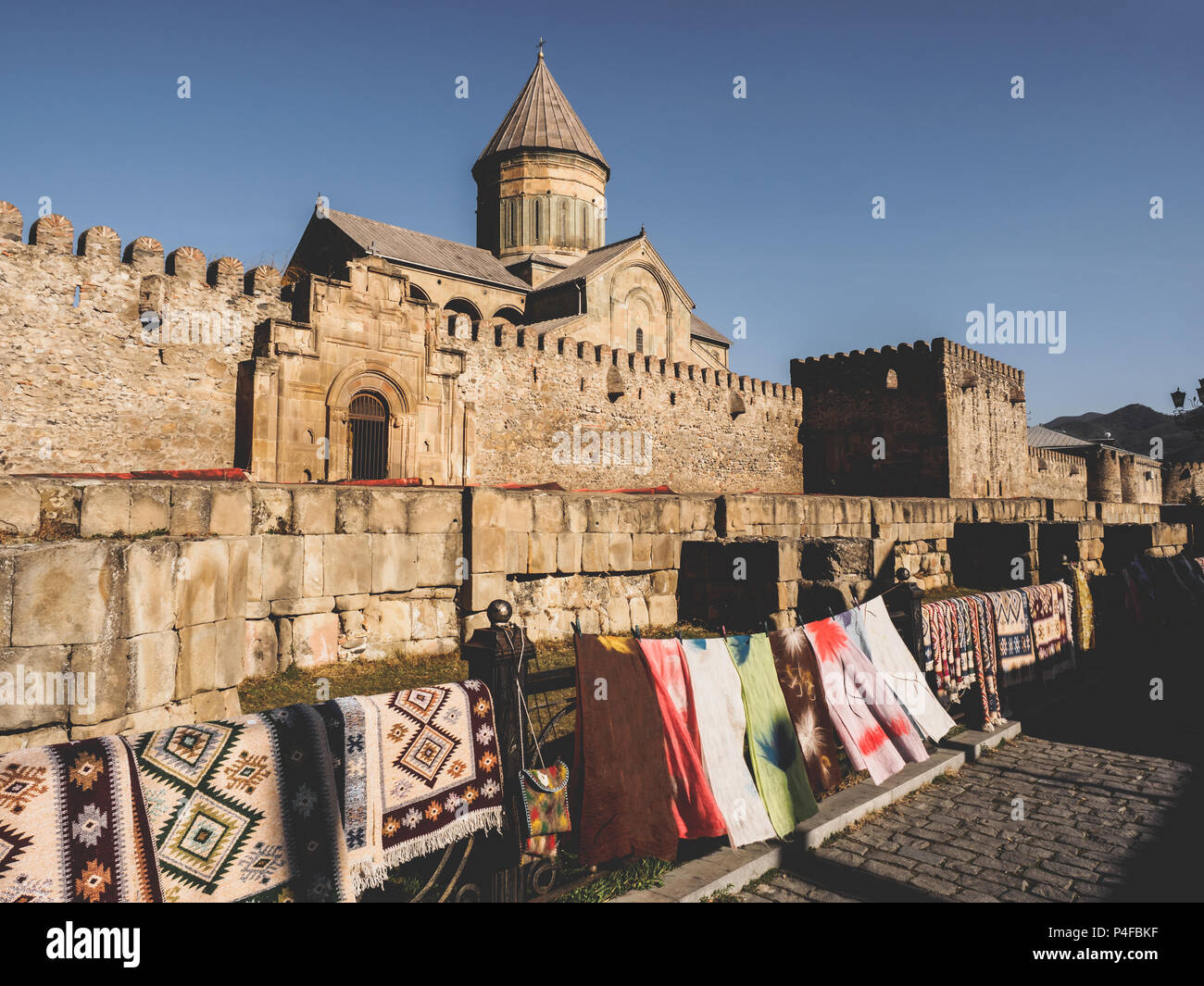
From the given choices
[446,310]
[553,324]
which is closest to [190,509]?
[446,310]

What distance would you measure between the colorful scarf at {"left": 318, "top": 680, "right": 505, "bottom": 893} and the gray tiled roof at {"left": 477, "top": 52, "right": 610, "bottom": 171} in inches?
1282

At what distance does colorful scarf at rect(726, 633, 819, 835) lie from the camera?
4.29 meters

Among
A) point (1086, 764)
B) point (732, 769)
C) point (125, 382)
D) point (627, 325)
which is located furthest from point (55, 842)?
point (627, 325)

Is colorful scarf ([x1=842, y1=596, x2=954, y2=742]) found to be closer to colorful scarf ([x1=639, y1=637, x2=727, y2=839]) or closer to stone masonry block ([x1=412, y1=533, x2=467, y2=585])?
colorful scarf ([x1=639, y1=637, x2=727, y2=839])

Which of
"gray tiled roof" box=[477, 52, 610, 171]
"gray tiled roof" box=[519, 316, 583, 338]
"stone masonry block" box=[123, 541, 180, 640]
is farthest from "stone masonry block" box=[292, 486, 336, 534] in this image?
"gray tiled roof" box=[477, 52, 610, 171]

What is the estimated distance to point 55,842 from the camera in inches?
81.1

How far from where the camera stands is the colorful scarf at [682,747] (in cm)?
388

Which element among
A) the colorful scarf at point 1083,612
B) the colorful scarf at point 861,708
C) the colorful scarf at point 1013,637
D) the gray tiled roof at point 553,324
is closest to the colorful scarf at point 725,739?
the colorful scarf at point 861,708

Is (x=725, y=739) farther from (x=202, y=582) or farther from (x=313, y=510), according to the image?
(x=313, y=510)

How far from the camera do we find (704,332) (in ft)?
113

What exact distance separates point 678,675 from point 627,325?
25891 millimetres

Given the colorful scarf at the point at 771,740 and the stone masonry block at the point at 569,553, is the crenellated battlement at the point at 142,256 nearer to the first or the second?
the stone masonry block at the point at 569,553

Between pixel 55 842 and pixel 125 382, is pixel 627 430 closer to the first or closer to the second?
pixel 125 382

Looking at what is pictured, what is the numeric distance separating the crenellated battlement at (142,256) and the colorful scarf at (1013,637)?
1385 centimetres
